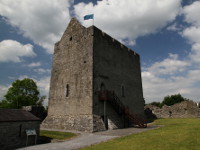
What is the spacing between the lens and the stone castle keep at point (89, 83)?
16.0 metres

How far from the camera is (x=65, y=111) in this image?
58.4 ft

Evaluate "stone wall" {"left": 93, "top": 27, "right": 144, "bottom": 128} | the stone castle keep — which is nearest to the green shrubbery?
"stone wall" {"left": 93, "top": 27, "right": 144, "bottom": 128}

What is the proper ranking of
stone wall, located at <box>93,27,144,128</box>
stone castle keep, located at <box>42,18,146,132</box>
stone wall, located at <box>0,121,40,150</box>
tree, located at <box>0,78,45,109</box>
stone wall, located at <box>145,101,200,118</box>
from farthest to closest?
tree, located at <box>0,78,45,109</box>, stone wall, located at <box>145,101,200,118</box>, stone wall, located at <box>93,27,144,128</box>, stone castle keep, located at <box>42,18,146,132</box>, stone wall, located at <box>0,121,40,150</box>

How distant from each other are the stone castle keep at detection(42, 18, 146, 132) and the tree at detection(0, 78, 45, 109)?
2350cm

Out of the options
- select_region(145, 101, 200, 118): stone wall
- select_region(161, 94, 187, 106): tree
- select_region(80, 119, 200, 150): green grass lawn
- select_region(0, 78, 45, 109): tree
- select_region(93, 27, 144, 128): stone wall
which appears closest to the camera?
select_region(80, 119, 200, 150): green grass lawn

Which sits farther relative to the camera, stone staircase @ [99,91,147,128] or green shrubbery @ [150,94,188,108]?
green shrubbery @ [150,94,188,108]

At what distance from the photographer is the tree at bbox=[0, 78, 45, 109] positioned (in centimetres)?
3889

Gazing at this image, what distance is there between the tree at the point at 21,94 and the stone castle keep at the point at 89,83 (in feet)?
77.1

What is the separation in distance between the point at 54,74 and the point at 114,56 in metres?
8.01

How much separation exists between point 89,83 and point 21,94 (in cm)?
3054

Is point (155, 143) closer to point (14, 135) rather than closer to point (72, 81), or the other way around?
point (14, 135)

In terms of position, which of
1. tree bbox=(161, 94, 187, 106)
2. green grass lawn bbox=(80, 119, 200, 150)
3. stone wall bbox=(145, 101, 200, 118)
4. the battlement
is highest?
the battlement

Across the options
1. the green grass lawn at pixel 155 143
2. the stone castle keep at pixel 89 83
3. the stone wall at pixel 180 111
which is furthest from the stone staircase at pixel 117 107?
the stone wall at pixel 180 111

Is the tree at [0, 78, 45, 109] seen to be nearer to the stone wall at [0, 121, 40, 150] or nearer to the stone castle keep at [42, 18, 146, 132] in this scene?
the stone castle keep at [42, 18, 146, 132]
